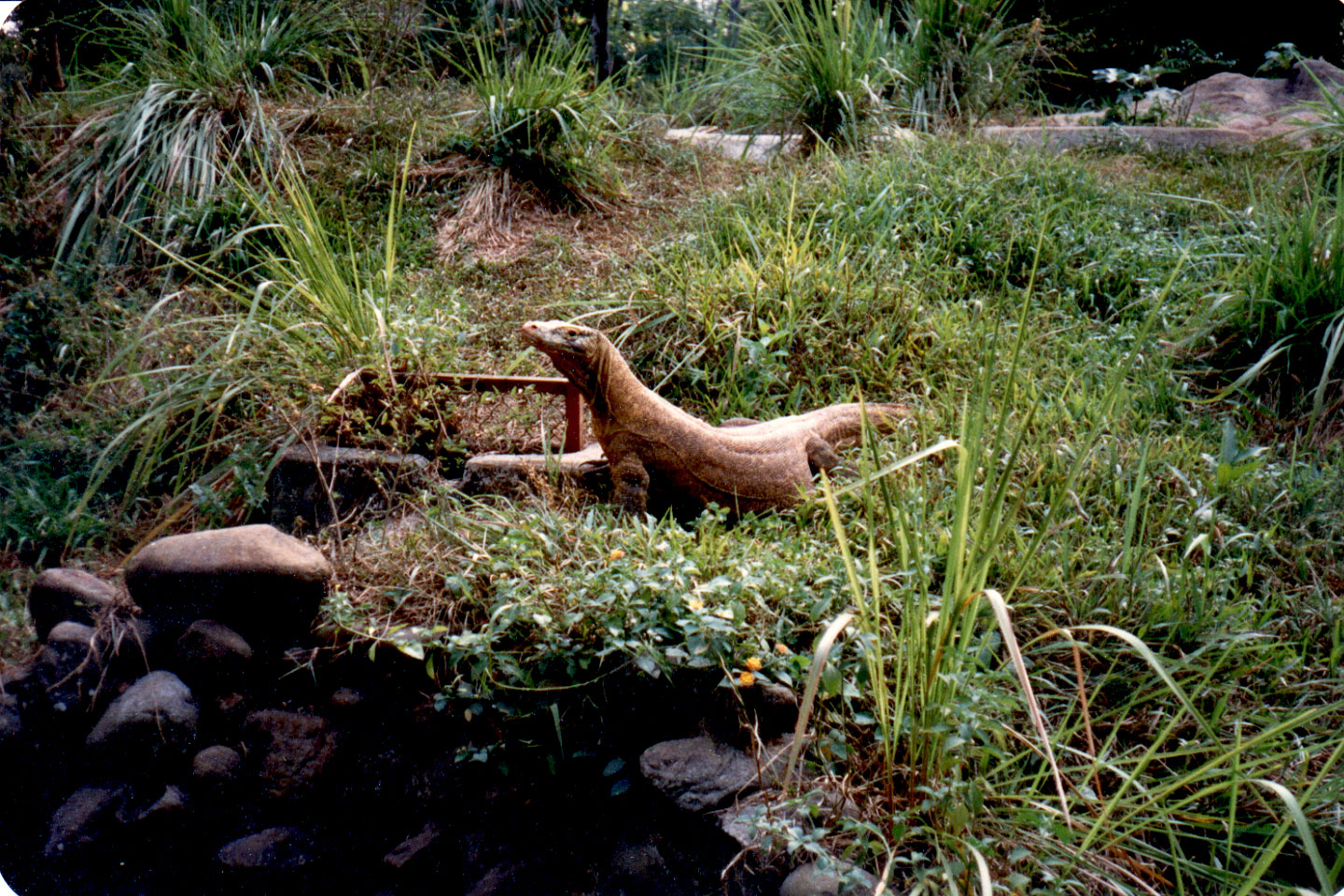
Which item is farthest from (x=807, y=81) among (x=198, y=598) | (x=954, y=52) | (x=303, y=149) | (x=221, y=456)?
(x=198, y=598)

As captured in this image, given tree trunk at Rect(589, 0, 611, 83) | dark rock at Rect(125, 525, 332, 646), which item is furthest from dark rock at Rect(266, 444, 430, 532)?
tree trunk at Rect(589, 0, 611, 83)

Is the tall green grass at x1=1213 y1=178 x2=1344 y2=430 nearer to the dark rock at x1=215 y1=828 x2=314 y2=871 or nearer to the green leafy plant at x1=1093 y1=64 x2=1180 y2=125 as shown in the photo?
the green leafy plant at x1=1093 y1=64 x2=1180 y2=125

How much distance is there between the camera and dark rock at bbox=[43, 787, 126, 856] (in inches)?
103

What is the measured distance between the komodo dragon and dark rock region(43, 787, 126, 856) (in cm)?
173

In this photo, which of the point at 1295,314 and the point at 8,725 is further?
the point at 1295,314

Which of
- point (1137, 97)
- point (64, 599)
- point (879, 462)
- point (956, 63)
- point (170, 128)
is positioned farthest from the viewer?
point (1137, 97)

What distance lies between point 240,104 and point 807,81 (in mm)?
3654

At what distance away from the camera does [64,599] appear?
111 inches

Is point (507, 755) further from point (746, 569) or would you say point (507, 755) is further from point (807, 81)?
point (807, 81)

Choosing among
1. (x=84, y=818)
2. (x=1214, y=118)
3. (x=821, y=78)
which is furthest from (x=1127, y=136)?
(x=84, y=818)

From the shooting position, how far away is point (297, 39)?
6.21 meters

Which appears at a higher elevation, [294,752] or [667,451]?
[667,451]

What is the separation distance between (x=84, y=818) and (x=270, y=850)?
572mm

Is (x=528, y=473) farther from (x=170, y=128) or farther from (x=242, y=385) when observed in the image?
(x=170, y=128)
